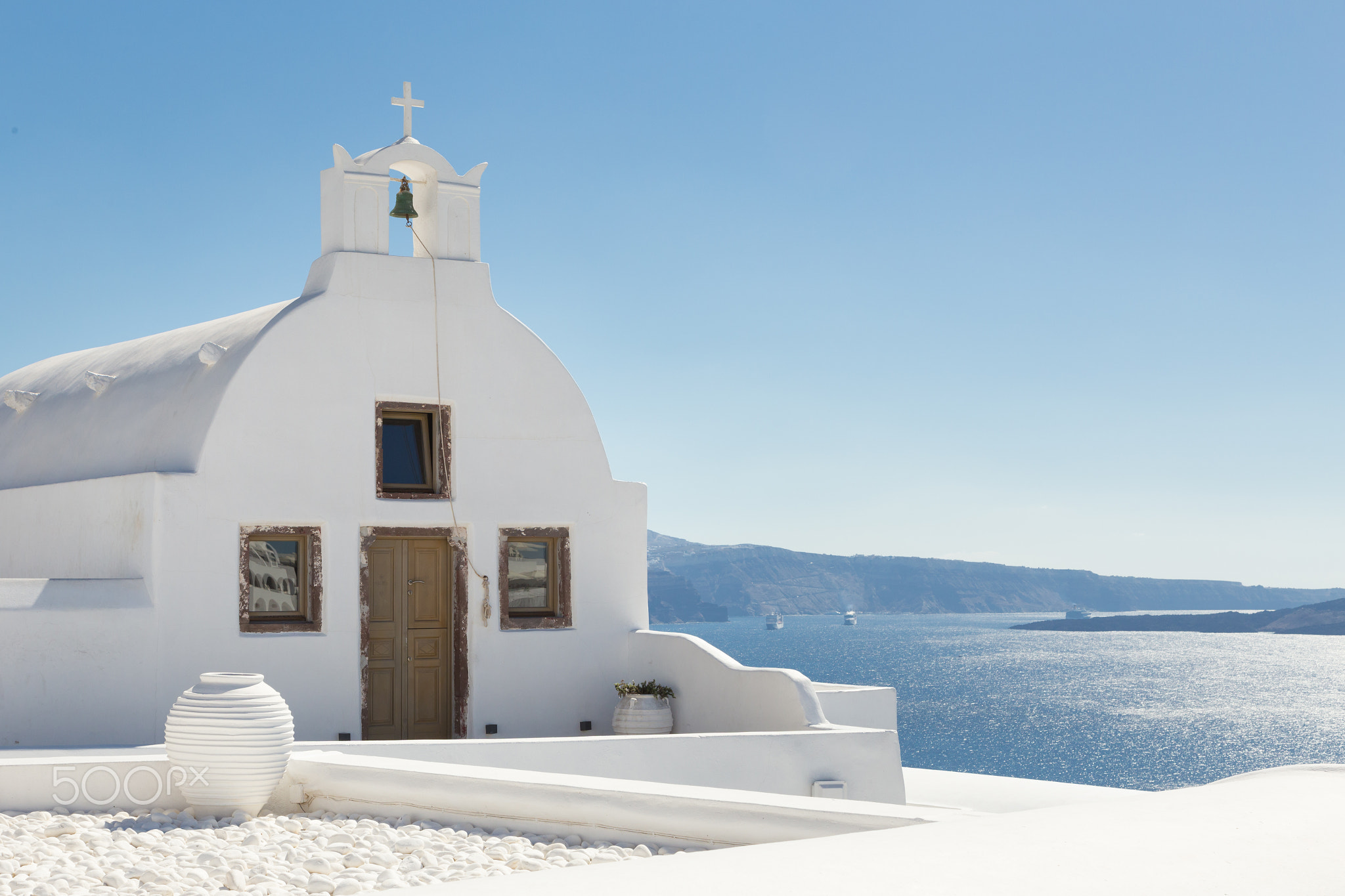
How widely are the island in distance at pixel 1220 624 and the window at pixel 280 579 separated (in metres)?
183

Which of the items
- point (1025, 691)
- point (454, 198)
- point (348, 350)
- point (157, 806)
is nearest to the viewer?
point (157, 806)

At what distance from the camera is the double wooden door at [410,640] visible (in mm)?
11812

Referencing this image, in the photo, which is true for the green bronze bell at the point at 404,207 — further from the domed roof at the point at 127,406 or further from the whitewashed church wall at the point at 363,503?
the domed roof at the point at 127,406

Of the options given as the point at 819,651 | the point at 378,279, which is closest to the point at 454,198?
the point at 378,279

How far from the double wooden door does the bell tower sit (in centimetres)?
296

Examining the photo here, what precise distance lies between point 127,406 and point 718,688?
6738 millimetres

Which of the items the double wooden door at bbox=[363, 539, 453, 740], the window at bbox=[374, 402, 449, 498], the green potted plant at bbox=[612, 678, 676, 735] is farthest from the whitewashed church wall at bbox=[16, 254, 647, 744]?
the green potted plant at bbox=[612, 678, 676, 735]

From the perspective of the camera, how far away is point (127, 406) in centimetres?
1263

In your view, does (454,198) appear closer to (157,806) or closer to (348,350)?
(348,350)

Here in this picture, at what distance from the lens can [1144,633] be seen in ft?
603

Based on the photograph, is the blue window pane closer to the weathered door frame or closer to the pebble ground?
the weathered door frame

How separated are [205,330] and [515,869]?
9.08 metres

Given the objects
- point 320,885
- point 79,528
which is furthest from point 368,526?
point 320,885

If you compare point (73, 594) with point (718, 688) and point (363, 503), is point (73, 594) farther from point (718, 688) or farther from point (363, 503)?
point (718, 688)
